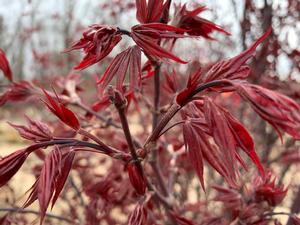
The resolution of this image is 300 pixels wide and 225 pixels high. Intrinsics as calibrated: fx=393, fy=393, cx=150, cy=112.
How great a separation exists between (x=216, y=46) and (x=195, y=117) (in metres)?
4.01

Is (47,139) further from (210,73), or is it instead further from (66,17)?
(66,17)

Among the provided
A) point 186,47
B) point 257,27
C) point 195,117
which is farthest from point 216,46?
point 195,117

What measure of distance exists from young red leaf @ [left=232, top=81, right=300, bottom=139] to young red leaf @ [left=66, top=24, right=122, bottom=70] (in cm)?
35

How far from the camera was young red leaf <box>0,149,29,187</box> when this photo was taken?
91cm

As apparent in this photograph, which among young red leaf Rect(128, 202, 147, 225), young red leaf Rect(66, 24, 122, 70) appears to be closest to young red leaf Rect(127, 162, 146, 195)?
young red leaf Rect(128, 202, 147, 225)

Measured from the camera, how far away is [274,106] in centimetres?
75

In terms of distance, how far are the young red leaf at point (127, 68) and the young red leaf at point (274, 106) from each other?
261 millimetres

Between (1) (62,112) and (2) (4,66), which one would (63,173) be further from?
(2) (4,66)

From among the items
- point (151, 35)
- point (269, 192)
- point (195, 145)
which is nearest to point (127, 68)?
point (151, 35)

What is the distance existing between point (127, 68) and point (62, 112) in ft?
0.63

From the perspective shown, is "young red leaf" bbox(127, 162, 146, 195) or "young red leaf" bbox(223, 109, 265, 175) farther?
"young red leaf" bbox(127, 162, 146, 195)

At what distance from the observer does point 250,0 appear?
108 inches

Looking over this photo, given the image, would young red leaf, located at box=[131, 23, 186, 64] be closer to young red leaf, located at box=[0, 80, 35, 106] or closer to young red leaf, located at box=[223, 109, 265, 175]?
young red leaf, located at box=[223, 109, 265, 175]

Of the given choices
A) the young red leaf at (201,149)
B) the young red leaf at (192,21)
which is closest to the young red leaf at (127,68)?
the young red leaf at (201,149)
